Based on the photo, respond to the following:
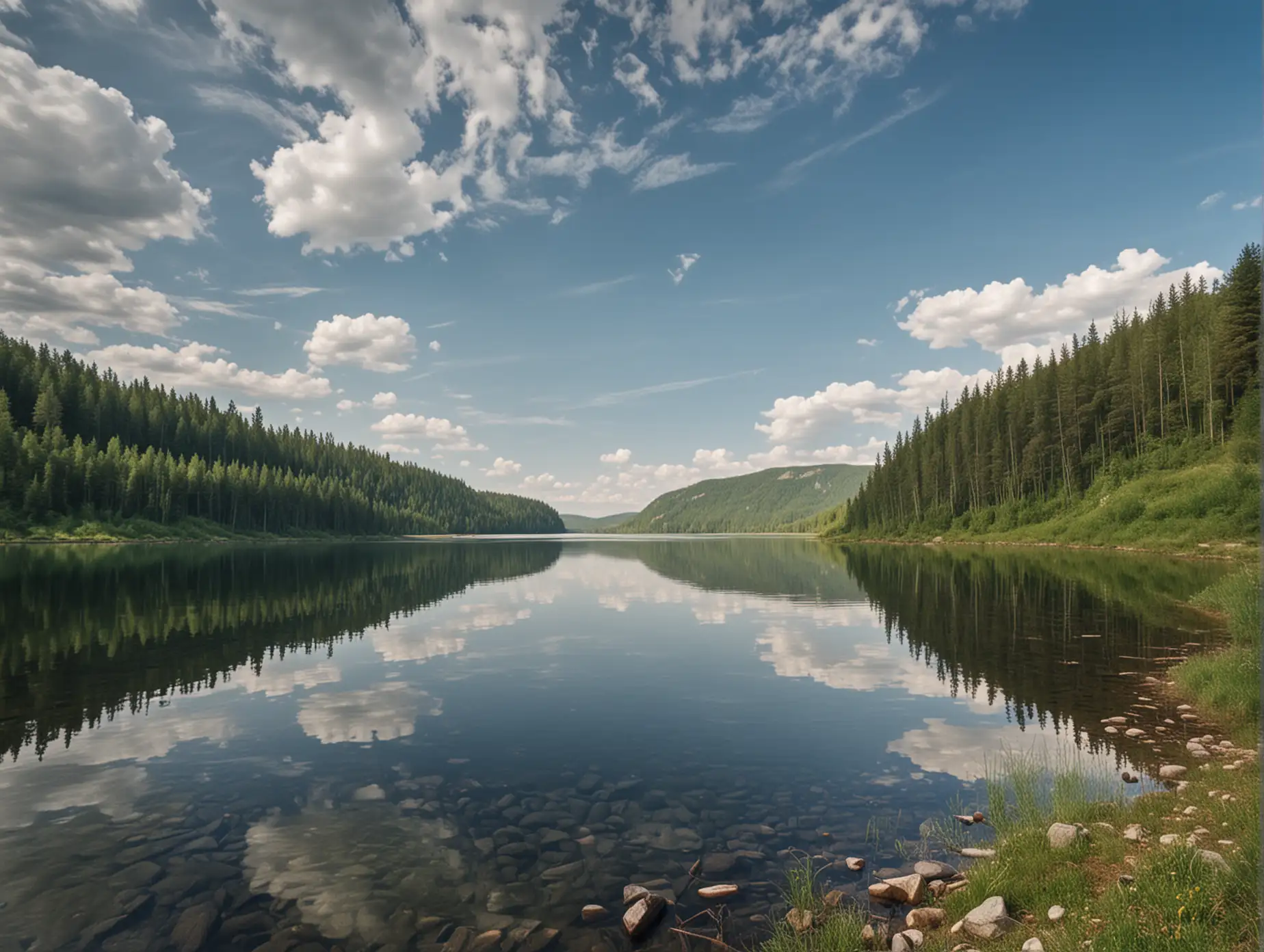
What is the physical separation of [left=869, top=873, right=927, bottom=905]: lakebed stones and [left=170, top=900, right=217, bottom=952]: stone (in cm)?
1186

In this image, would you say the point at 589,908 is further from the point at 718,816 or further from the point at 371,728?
the point at 371,728

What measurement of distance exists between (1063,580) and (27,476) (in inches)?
7855

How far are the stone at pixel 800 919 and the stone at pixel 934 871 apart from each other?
8.88 ft

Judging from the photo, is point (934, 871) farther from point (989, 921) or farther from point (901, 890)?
point (989, 921)

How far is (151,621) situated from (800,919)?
1792 inches

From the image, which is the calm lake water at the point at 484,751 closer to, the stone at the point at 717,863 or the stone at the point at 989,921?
the stone at the point at 717,863

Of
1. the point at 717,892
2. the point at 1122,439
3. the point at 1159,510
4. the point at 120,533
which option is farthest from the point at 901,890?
the point at 120,533

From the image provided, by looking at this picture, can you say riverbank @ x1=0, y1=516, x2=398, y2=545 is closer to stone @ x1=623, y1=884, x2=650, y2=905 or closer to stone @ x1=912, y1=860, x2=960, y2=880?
stone @ x1=623, y1=884, x2=650, y2=905

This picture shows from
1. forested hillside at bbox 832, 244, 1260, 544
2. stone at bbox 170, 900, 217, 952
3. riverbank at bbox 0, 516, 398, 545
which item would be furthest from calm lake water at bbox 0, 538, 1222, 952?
riverbank at bbox 0, 516, 398, 545

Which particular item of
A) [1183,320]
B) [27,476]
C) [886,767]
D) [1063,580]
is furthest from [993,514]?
[27,476]

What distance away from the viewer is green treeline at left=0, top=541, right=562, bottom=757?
79.7 feet

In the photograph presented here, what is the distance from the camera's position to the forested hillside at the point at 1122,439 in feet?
299

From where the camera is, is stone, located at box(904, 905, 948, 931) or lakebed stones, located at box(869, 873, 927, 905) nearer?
stone, located at box(904, 905, 948, 931)

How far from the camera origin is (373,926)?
35.4 ft
